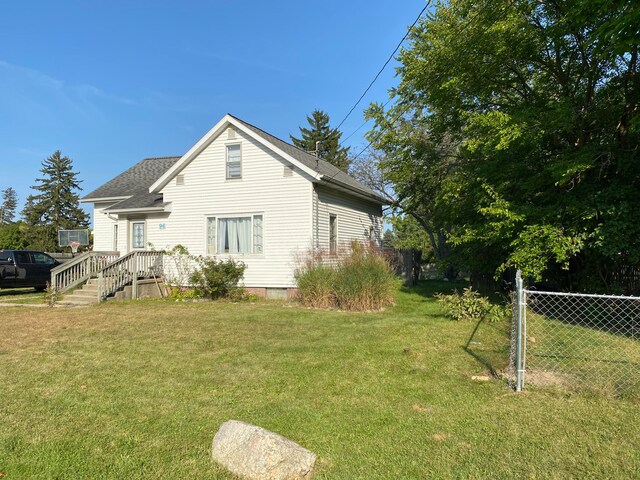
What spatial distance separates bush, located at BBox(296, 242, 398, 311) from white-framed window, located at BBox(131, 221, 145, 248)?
7.69m

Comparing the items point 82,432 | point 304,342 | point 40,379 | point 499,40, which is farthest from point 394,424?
point 499,40

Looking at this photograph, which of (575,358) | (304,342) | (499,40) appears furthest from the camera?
(499,40)

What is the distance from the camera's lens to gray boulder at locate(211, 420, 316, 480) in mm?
3047

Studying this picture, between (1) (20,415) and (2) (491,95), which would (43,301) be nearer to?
(1) (20,415)

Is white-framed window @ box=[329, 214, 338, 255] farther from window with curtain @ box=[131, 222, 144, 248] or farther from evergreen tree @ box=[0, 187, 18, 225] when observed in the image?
evergreen tree @ box=[0, 187, 18, 225]

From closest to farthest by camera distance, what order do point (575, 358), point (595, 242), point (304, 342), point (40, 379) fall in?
point (40, 379) < point (575, 358) < point (304, 342) < point (595, 242)

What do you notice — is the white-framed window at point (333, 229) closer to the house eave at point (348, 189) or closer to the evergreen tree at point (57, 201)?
the house eave at point (348, 189)

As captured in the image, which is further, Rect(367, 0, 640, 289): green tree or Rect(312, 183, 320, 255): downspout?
Rect(312, 183, 320, 255): downspout

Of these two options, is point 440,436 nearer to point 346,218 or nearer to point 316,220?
point 316,220

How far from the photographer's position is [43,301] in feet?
43.5

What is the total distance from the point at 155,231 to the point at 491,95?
1246 centimetres

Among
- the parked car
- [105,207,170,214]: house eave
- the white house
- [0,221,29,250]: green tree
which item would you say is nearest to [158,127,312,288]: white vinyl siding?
the white house

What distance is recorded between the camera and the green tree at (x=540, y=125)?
8.54 meters

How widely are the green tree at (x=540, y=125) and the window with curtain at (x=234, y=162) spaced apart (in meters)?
6.20
